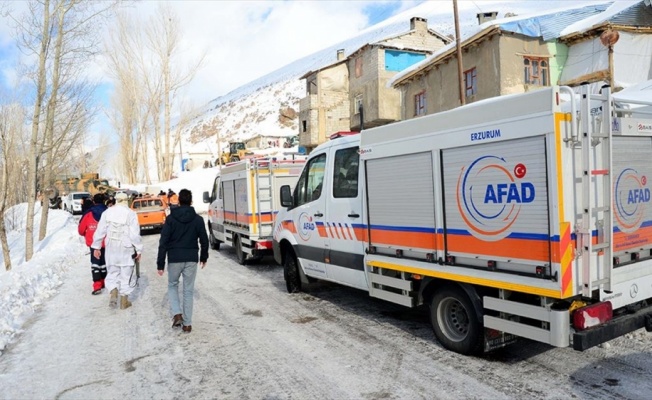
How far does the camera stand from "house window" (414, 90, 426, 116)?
27.3 metres

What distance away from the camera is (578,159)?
4.14 meters

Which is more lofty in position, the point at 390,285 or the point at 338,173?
the point at 338,173

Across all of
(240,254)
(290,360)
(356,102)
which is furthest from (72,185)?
(290,360)

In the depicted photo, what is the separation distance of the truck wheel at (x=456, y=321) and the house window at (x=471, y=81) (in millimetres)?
19596

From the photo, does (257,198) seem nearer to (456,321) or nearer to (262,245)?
(262,245)

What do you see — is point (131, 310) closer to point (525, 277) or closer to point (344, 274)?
point (344, 274)

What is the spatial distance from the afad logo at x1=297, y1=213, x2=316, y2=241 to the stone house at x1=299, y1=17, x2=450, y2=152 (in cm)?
2510

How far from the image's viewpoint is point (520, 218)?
4352mm

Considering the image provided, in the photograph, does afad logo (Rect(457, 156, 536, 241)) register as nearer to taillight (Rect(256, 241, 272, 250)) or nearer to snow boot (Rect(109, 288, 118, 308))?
snow boot (Rect(109, 288, 118, 308))

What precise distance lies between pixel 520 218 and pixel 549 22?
834 inches

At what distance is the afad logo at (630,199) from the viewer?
Result: 14.7ft

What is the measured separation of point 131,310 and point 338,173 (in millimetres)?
4090

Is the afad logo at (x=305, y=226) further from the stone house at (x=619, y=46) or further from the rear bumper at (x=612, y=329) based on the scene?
the stone house at (x=619, y=46)

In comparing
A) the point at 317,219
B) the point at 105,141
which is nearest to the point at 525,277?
the point at 317,219
